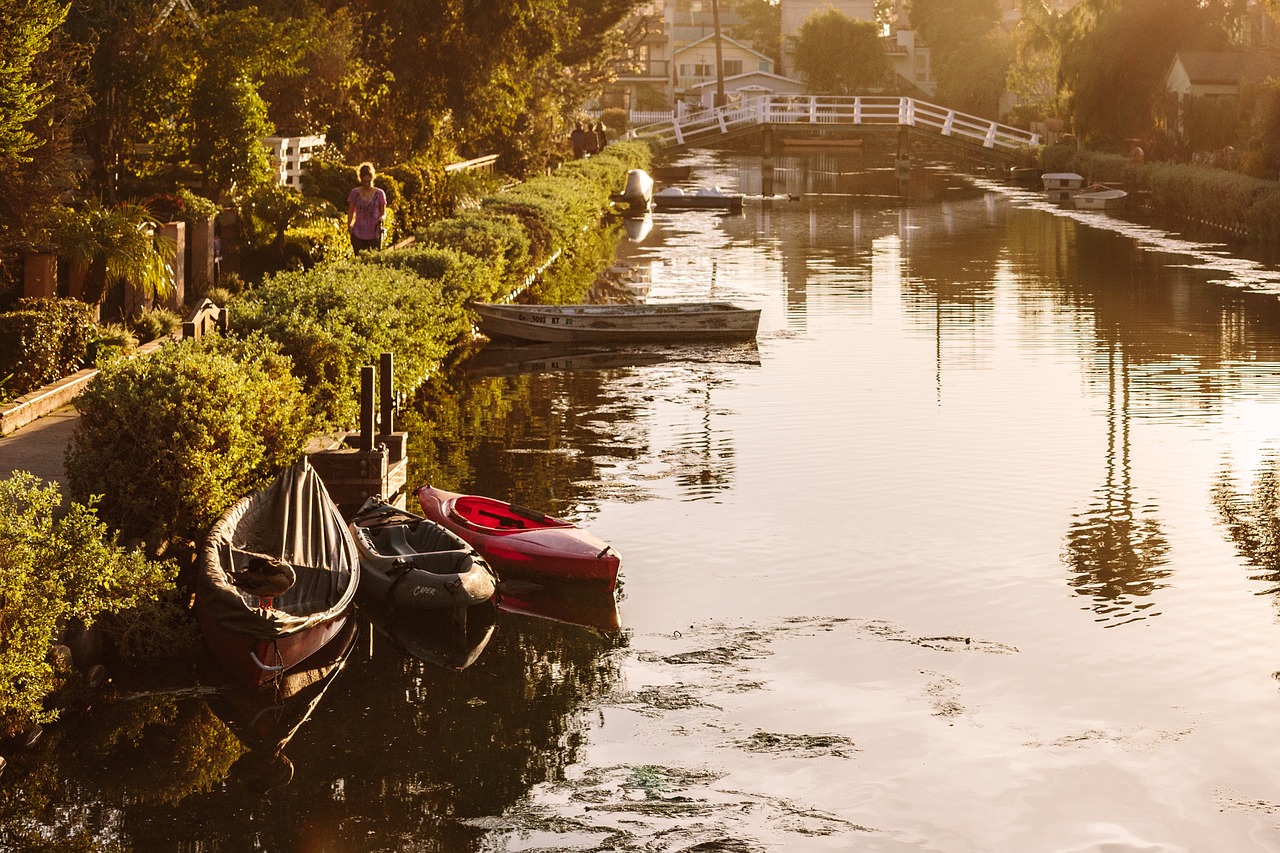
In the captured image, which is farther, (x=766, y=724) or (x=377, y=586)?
(x=377, y=586)

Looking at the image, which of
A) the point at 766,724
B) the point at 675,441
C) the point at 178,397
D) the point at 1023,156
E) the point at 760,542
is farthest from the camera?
the point at 1023,156

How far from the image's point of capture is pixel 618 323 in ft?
97.6

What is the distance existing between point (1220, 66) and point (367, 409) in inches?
2460

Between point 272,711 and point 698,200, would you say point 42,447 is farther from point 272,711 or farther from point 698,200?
point 698,200

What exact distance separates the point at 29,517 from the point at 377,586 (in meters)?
4.01

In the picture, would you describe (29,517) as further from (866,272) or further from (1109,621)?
(866,272)

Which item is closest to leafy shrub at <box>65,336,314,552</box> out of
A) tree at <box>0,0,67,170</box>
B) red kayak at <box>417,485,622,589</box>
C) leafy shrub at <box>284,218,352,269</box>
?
red kayak at <box>417,485,622,589</box>

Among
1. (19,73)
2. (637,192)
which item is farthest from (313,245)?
(637,192)

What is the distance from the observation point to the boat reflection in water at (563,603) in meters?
15.1

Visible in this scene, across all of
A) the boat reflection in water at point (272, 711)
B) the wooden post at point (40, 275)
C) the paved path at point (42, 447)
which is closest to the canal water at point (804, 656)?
the boat reflection in water at point (272, 711)

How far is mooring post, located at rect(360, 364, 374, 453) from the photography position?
17391mm

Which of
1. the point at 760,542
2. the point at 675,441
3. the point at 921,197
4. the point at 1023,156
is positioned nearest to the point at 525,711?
the point at 760,542

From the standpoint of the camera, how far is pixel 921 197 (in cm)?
7044

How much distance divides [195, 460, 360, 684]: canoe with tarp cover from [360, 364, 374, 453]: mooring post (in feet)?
7.73
